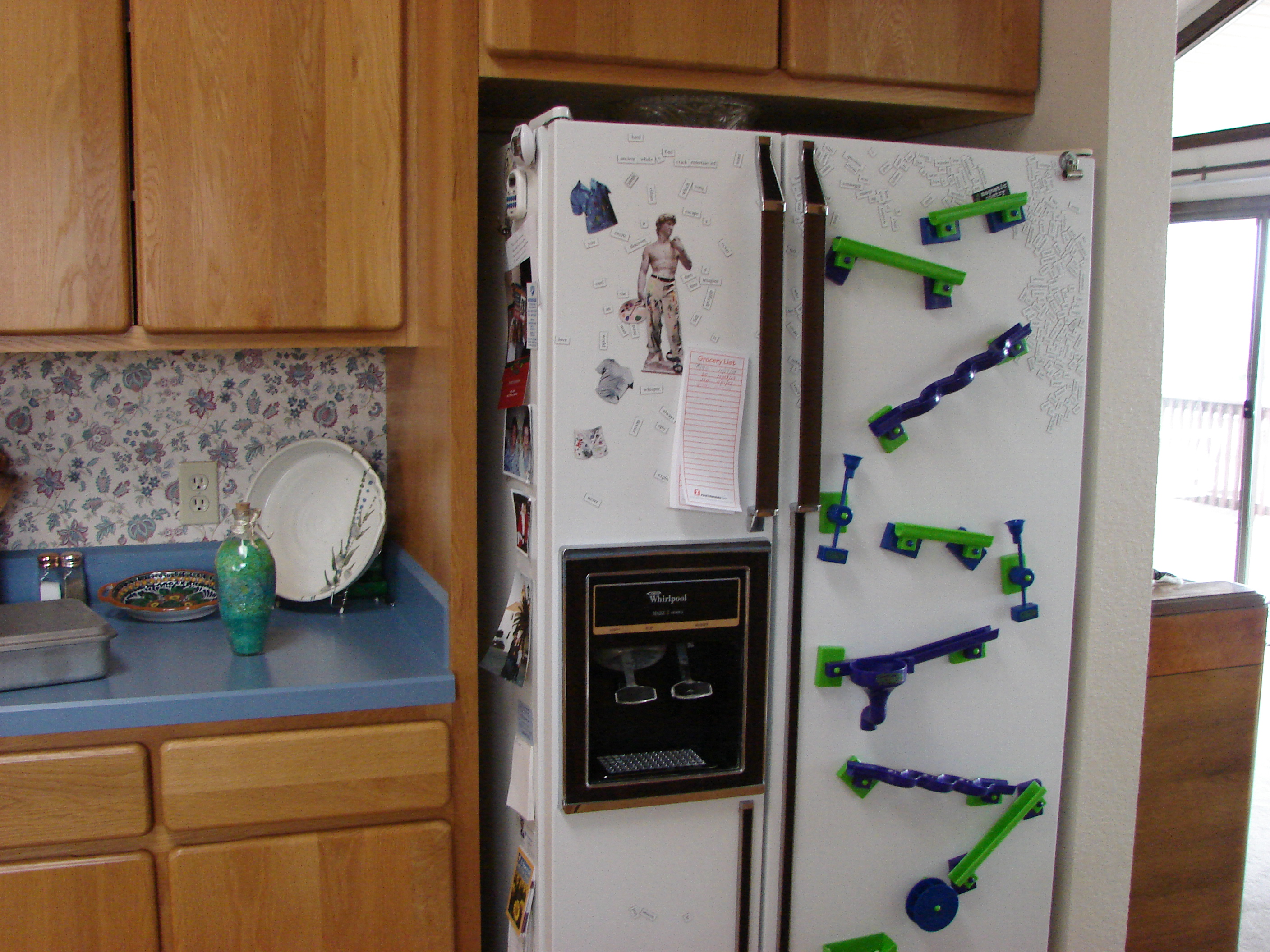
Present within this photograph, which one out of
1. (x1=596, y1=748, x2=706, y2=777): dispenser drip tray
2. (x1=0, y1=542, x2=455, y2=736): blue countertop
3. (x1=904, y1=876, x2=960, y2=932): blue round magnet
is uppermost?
(x1=0, y1=542, x2=455, y2=736): blue countertop

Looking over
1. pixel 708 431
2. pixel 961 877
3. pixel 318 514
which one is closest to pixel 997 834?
pixel 961 877

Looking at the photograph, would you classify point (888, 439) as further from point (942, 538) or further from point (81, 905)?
point (81, 905)

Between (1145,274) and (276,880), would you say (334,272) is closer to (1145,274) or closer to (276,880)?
(276,880)

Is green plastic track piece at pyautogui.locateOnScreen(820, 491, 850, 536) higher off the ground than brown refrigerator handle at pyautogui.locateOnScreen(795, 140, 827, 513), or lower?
lower

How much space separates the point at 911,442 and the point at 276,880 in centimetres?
117

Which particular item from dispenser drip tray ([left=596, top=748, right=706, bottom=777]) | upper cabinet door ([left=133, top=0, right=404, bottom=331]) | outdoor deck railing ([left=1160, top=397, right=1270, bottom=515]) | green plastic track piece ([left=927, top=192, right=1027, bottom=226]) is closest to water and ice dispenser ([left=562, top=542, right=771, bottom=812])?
dispenser drip tray ([left=596, top=748, right=706, bottom=777])

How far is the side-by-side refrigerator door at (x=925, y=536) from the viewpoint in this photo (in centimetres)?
146

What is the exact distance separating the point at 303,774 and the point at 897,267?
3.82 feet

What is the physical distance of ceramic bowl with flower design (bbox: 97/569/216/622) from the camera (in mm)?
1845

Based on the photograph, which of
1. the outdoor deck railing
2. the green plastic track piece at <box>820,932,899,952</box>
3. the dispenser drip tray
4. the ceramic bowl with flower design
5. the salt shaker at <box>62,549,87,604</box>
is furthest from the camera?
the outdoor deck railing

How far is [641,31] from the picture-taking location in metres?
1.52

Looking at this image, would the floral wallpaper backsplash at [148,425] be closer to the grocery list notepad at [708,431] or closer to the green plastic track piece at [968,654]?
the grocery list notepad at [708,431]

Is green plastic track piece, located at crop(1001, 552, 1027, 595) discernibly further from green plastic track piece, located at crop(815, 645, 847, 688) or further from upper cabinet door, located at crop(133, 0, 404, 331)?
upper cabinet door, located at crop(133, 0, 404, 331)

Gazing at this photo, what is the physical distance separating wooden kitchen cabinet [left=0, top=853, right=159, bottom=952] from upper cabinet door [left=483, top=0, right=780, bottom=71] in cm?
134
